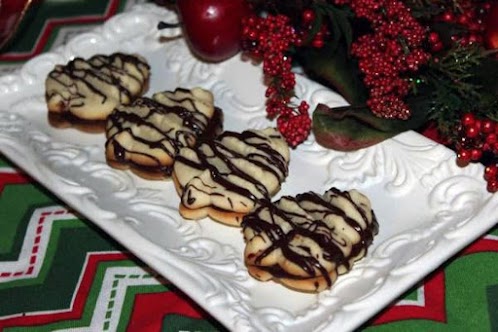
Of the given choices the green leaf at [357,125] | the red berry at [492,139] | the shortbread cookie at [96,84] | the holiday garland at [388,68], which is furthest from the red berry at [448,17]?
the shortbread cookie at [96,84]

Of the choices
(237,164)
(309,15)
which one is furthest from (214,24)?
(237,164)

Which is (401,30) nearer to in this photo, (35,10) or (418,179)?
(418,179)

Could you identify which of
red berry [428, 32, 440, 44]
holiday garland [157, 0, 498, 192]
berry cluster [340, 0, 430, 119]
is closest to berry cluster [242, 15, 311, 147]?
holiday garland [157, 0, 498, 192]

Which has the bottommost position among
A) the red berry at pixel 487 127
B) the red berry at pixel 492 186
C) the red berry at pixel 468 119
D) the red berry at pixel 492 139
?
the red berry at pixel 492 186

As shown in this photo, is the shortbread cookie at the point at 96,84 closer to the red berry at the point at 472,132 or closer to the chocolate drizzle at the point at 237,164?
the chocolate drizzle at the point at 237,164

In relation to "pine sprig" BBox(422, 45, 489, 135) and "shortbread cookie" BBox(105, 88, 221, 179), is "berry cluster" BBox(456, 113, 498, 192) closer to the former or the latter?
"pine sprig" BBox(422, 45, 489, 135)

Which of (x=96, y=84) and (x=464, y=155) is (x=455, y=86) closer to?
(x=464, y=155)

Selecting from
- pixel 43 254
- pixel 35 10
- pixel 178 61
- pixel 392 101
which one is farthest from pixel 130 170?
pixel 35 10
